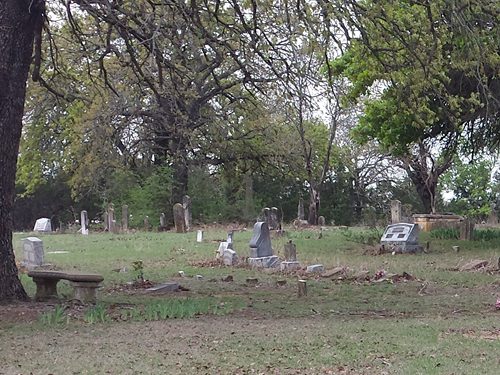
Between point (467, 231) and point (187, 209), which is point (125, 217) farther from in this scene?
point (467, 231)

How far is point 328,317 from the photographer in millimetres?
10039

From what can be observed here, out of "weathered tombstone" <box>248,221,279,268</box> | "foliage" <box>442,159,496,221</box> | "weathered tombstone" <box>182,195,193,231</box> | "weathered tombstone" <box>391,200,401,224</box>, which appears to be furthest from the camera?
"foliage" <box>442,159,496,221</box>

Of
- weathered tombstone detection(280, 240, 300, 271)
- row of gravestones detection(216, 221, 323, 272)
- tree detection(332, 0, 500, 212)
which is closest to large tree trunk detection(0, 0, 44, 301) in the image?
tree detection(332, 0, 500, 212)

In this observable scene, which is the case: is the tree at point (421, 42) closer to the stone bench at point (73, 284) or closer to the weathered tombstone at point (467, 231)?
the stone bench at point (73, 284)

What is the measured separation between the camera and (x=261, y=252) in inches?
697

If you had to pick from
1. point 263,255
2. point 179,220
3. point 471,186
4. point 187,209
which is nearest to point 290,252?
point 263,255

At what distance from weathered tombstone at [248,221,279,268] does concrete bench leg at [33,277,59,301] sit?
21.0 feet

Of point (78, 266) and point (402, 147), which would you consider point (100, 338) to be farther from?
point (402, 147)

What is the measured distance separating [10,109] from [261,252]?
26.9ft

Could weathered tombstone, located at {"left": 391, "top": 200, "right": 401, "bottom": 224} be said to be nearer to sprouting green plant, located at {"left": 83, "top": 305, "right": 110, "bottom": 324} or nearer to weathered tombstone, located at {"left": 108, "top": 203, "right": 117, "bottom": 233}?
weathered tombstone, located at {"left": 108, "top": 203, "right": 117, "bottom": 233}

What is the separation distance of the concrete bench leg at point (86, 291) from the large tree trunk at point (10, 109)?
2.60ft

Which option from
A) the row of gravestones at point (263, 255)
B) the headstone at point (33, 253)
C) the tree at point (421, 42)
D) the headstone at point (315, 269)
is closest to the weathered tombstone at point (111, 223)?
the headstone at point (33, 253)

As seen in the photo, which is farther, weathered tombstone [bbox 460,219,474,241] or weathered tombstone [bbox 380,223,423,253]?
weathered tombstone [bbox 460,219,474,241]

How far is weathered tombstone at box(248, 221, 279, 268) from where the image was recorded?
17.4m
